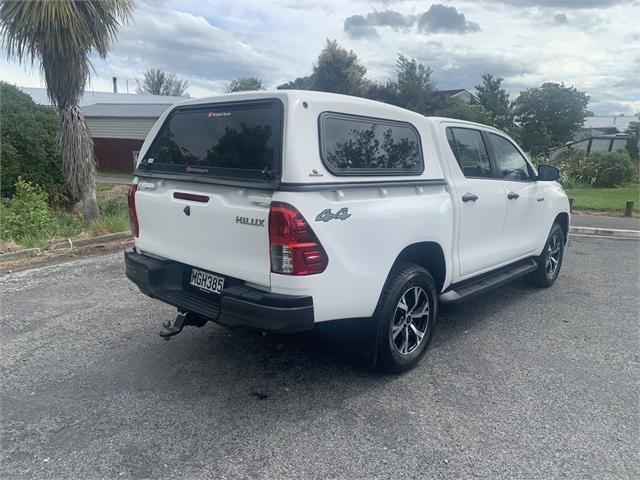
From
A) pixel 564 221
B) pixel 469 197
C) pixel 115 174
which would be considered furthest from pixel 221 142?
pixel 115 174

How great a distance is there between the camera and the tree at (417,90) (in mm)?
35219

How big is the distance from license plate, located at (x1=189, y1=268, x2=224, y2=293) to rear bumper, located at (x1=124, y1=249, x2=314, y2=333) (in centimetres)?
5

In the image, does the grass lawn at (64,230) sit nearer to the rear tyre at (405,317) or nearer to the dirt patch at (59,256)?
the dirt patch at (59,256)

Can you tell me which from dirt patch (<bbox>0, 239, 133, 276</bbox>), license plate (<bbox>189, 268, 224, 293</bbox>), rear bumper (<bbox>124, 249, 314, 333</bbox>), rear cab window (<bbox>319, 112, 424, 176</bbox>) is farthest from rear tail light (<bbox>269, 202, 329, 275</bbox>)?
dirt patch (<bbox>0, 239, 133, 276</bbox>)

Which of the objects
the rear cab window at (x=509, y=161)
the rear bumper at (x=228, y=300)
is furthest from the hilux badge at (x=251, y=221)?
the rear cab window at (x=509, y=161)

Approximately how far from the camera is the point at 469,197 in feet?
14.2

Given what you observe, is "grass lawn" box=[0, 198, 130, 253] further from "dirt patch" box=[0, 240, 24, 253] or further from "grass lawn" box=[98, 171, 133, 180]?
"grass lawn" box=[98, 171, 133, 180]

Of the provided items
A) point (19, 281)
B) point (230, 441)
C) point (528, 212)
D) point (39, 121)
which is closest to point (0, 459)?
point (230, 441)

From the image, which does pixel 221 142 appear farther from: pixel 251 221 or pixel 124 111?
pixel 124 111

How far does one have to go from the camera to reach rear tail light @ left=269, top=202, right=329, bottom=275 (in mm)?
2889

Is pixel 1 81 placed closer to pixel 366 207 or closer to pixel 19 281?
pixel 19 281

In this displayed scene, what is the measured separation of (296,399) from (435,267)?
162 centimetres

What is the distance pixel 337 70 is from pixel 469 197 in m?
31.6

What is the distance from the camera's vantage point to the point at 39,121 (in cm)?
1105
